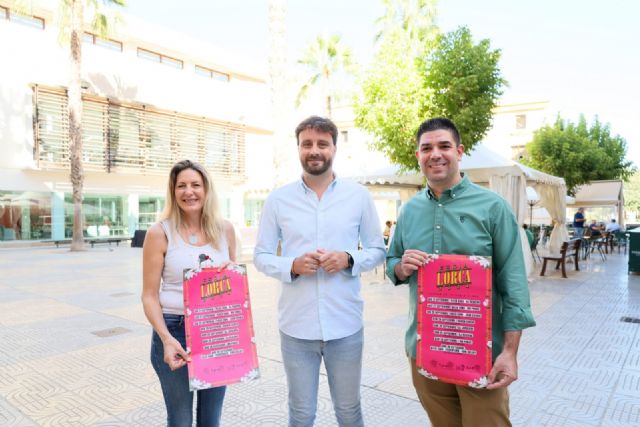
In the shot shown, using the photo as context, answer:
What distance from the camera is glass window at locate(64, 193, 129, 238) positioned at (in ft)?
75.8

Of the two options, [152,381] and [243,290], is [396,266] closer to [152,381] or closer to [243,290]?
[243,290]

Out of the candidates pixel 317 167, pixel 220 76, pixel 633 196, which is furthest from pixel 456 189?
pixel 633 196

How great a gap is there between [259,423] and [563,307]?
5845 mm

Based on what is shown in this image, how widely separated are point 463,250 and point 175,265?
1359mm

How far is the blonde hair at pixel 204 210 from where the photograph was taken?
2.29 metres

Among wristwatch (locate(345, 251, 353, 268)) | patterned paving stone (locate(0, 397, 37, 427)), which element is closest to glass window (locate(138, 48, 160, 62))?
patterned paving stone (locate(0, 397, 37, 427))

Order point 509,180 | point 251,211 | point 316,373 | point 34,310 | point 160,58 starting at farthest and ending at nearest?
point 251,211, point 160,58, point 509,180, point 34,310, point 316,373

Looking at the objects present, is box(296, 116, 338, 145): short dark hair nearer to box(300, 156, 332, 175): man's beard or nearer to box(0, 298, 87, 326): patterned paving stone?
box(300, 156, 332, 175): man's beard

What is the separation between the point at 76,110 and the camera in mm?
17891

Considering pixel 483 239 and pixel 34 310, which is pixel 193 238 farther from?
pixel 34 310

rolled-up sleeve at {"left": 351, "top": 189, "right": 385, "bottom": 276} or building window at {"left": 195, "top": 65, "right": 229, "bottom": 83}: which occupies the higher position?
building window at {"left": 195, "top": 65, "right": 229, "bottom": 83}

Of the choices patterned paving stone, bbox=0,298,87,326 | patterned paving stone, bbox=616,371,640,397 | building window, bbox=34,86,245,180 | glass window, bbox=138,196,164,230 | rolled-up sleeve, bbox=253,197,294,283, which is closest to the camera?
rolled-up sleeve, bbox=253,197,294,283

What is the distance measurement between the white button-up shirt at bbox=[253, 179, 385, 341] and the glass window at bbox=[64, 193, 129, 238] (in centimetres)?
2403

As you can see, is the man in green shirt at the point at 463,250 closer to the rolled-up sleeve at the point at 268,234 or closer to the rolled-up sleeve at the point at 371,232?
the rolled-up sleeve at the point at 371,232
